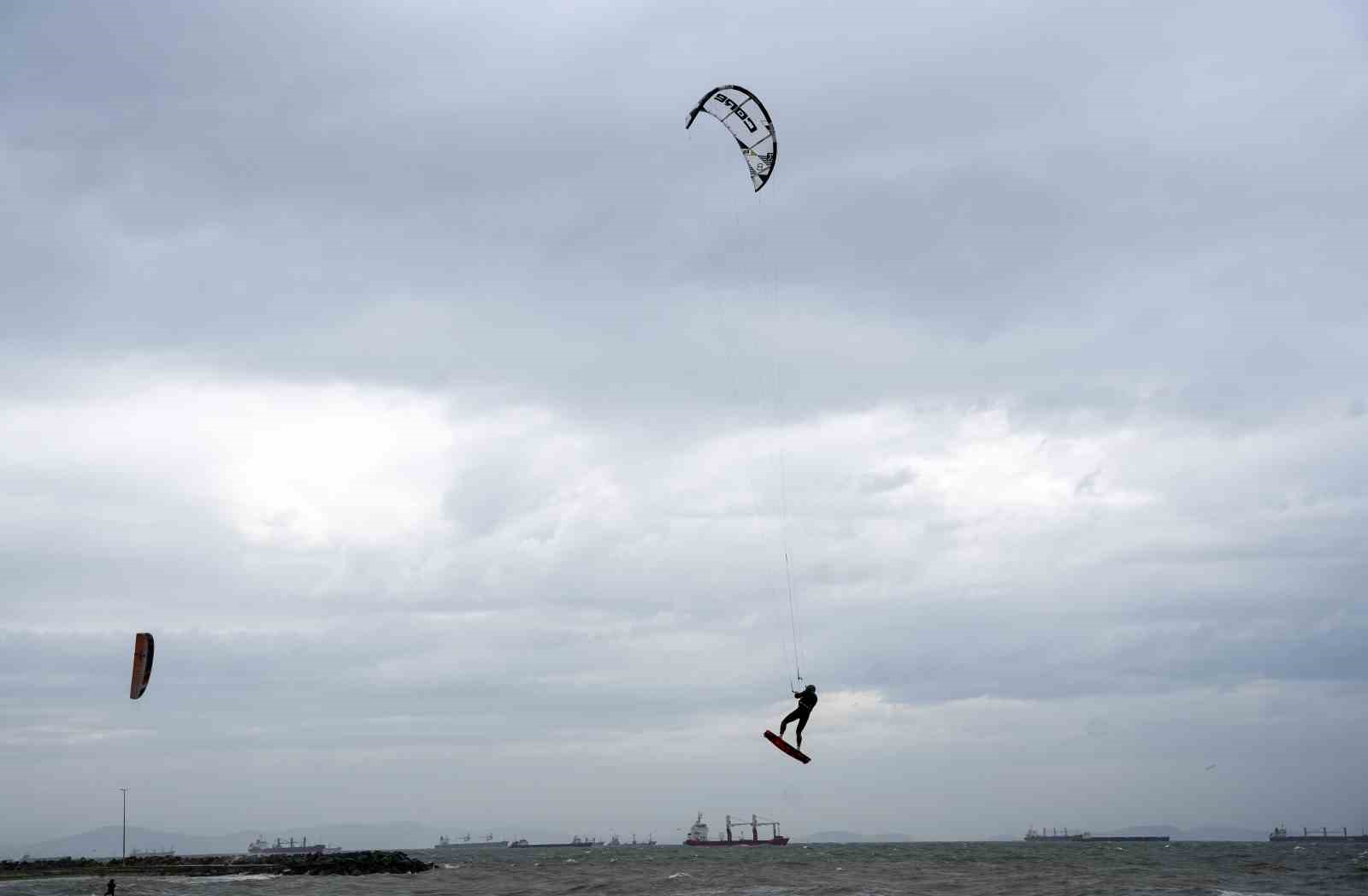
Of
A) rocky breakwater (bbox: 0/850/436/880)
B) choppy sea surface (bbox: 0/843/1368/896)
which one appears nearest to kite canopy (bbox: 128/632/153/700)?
choppy sea surface (bbox: 0/843/1368/896)

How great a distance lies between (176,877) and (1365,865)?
7135cm

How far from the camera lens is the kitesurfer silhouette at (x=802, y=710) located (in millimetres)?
25109

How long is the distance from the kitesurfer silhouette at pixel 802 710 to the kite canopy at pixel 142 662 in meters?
13.9

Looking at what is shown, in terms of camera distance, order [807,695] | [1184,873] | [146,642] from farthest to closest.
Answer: [1184,873], [146,642], [807,695]

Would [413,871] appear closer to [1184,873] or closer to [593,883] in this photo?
[593,883]

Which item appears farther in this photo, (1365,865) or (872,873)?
(1365,865)

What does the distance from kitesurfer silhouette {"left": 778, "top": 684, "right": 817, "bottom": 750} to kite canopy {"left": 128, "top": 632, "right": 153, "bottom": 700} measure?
545 inches

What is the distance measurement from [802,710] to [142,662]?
14.5 metres

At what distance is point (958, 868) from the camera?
2995 inches

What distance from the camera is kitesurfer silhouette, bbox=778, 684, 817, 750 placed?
989 inches

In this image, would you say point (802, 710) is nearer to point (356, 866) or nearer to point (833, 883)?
point (833, 883)

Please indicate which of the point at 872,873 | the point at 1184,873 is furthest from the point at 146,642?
the point at 1184,873

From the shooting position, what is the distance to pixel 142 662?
27.3 meters

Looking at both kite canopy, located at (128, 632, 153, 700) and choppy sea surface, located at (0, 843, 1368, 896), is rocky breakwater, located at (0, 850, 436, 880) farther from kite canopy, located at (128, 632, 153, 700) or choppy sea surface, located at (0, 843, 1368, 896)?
kite canopy, located at (128, 632, 153, 700)
